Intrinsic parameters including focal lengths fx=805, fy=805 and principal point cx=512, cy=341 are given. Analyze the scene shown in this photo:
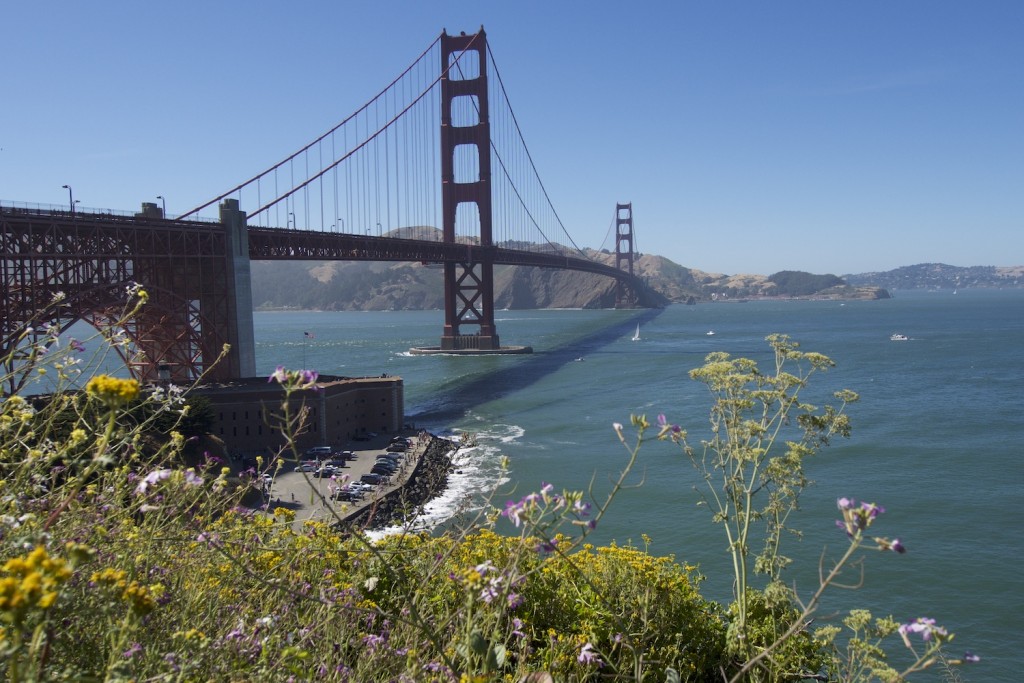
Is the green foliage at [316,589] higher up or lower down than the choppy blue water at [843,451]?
higher up

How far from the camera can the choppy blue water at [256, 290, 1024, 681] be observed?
16.3m

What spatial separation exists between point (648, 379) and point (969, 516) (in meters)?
29.1

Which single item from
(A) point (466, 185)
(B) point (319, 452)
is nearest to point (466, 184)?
(A) point (466, 185)

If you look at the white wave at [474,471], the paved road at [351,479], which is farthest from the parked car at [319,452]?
the white wave at [474,471]

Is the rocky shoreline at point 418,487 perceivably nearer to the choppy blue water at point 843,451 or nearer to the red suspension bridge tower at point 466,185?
the choppy blue water at point 843,451

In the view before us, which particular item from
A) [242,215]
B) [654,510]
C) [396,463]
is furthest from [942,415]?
[242,215]

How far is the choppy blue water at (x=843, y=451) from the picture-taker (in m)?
16.3

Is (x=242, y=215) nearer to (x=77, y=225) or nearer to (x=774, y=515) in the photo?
(x=77, y=225)

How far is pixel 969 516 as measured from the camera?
20688 millimetres

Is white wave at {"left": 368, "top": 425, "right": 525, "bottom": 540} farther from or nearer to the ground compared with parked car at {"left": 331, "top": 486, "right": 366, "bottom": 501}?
nearer to the ground

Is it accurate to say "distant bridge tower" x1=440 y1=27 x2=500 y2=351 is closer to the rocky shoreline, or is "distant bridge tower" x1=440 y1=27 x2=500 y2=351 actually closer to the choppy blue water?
the choppy blue water

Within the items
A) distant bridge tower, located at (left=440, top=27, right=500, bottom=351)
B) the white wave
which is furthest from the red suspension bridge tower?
the white wave

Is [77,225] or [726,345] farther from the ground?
[77,225]

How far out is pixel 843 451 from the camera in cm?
2844
